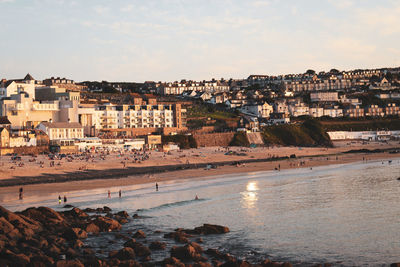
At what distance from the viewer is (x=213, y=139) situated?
258 ft

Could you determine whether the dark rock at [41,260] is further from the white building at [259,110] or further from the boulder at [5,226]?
the white building at [259,110]

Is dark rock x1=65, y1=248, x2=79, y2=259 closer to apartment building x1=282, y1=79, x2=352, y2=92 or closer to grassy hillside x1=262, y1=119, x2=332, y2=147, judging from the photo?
grassy hillside x1=262, y1=119, x2=332, y2=147

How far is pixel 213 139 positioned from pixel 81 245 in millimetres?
58521

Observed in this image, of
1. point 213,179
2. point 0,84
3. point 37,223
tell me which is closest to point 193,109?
point 0,84

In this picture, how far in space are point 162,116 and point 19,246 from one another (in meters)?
65.0

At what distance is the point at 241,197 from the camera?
34.3 metres

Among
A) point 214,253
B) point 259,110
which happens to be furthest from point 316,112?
point 214,253

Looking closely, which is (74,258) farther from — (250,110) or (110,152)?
(250,110)

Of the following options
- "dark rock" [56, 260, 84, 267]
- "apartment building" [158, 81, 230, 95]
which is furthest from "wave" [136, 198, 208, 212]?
"apartment building" [158, 81, 230, 95]

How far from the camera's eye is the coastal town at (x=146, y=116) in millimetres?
67438

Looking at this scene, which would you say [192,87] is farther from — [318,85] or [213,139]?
[213,139]

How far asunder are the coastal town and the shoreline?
567 inches

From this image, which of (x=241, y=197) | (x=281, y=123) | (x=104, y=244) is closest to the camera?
(x=104, y=244)

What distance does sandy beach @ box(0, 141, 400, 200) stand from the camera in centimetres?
4228
